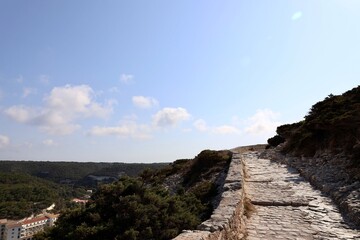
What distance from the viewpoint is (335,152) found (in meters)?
12.7

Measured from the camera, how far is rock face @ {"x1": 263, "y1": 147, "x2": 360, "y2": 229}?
23.7ft

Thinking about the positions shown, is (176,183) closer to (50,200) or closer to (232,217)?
(232,217)

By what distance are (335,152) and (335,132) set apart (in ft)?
6.29

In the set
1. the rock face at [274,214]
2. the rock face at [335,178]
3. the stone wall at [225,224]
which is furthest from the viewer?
the rock face at [335,178]

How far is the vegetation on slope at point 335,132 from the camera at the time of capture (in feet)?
40.7

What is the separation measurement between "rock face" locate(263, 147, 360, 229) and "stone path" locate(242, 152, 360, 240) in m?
0.24

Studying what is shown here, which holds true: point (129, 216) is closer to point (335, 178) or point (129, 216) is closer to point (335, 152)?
point (335, 178)

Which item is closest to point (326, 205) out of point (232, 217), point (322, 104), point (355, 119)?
point (232, 217)

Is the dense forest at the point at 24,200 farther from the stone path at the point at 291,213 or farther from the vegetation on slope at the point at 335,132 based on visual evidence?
the stone path at the point at 291,213

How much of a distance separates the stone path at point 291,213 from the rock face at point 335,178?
0.24 m

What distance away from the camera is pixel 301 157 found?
15.4 metres

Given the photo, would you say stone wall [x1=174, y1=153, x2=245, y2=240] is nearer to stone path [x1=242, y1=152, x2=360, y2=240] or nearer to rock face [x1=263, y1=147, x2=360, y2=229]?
stone path [x1=242, y1=152, x2=360, y2=240]

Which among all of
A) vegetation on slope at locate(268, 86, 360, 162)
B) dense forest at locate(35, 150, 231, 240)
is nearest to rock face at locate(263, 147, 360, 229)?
vegetation on slope at locate(268, 86, 360, 162)

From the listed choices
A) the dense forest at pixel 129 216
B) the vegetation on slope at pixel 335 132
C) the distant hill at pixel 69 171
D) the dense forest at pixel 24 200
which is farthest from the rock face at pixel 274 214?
the distant hill at pixel 69 171
